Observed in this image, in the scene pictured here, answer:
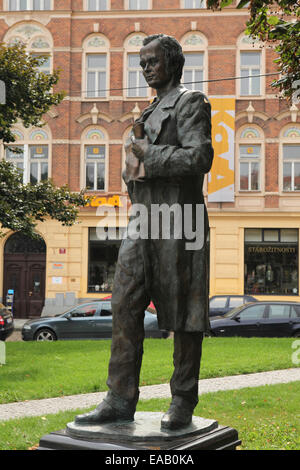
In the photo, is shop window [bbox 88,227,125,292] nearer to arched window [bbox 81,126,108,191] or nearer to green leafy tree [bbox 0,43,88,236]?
arched window [bbox 81,126,108,191]

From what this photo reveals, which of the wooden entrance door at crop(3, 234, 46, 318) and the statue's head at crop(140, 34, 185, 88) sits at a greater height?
the statue's head at crop(140, 34, 185, 88)

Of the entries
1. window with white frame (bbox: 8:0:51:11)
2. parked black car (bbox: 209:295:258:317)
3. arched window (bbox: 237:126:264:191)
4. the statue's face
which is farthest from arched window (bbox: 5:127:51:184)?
the statue's face

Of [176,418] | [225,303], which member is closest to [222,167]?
[225,303]

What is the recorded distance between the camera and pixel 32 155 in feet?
89.7

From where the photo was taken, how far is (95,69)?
90.8 ft

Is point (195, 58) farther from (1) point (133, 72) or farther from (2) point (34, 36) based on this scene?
(2) point (34, 36)

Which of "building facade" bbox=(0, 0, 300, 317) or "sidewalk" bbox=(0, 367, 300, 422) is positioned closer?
"sidewalk" bbox=(0, 367, 300, 422)

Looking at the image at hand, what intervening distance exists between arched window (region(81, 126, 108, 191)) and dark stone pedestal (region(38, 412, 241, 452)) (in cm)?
2351

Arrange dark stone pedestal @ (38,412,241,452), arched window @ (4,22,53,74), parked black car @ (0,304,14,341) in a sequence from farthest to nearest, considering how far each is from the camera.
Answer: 1. arched window @ (4,22,53,74)
2. parked black car @ (0,304,14,341)
3. dark stone pedestal @ (38,412,241,452)

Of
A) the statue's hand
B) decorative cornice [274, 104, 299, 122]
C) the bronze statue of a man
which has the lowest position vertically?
the bronze statue of a man

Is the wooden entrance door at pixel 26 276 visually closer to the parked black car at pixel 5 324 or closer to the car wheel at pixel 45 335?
the parked black car at pixel 5 324

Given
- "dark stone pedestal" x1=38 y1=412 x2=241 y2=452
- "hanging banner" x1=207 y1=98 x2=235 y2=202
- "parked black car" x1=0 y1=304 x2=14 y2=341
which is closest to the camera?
"dark stone pedestal" x1=38 y1=412 x2=241 y2=452

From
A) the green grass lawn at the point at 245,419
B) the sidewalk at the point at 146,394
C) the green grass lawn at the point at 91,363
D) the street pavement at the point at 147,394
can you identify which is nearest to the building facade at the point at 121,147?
the green grass lawn at the point at 91,363

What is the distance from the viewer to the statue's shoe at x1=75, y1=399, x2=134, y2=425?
12.6 ft
